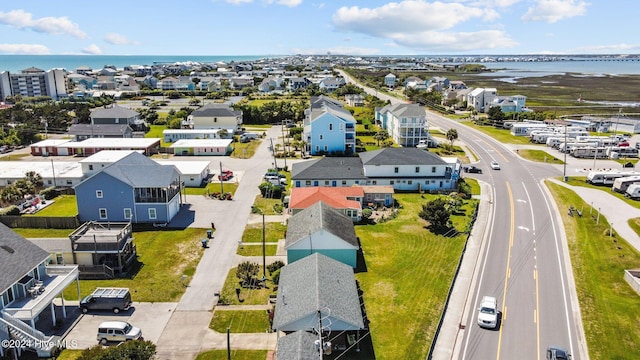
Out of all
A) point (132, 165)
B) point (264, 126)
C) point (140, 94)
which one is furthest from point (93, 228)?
point (140, 94)

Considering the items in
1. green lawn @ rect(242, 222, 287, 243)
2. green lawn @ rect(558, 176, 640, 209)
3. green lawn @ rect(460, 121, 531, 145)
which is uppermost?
green lawn @ rect(460, 121, 531, 145)

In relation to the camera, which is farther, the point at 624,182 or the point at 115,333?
the point at 624,182

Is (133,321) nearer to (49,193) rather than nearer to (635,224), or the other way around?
(49,193)

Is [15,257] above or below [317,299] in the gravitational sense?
above

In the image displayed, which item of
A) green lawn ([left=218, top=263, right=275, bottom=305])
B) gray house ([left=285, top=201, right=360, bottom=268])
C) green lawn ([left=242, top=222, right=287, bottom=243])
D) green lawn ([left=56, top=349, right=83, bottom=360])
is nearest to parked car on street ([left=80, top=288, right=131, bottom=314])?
green lawn ([left=56, top=349, right=83, bottom=360])

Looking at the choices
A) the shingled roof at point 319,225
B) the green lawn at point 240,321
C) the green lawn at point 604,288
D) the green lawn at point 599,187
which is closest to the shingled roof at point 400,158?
the green lawn at point 604,288

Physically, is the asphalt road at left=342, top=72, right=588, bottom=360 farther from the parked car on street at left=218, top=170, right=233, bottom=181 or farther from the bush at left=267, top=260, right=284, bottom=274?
the parked car on street at left=218, top=170, right=233, bottom=181

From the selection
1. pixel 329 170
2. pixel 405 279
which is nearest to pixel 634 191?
pixel 329 170
